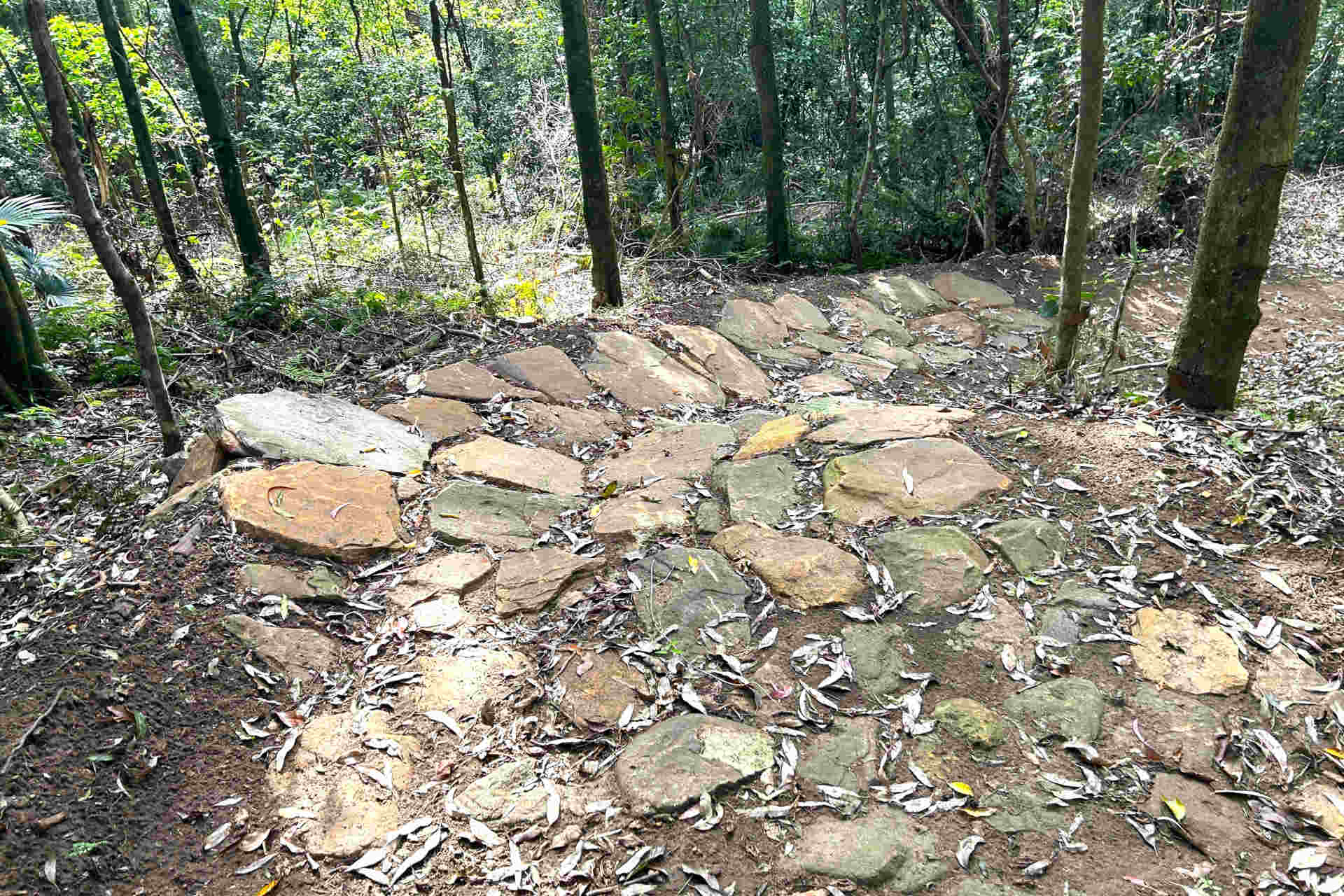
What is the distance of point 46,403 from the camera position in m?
4.30

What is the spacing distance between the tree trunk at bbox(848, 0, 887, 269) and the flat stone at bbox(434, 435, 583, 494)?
5.06 m

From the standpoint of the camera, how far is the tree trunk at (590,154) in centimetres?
477

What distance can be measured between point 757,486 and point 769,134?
199 inches

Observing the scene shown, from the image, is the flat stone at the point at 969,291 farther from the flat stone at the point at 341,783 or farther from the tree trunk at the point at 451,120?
the flat stone at the point at 341,783

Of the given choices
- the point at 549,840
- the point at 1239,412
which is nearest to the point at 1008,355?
the point at 1239,412

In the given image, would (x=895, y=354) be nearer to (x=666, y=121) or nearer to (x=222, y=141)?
(x=666, y=121)

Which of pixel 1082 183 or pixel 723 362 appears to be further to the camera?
pixel 723 362

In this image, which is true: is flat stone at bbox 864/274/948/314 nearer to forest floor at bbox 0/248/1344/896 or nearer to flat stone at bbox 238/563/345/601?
forest floor at bbox 0/248/1344/896

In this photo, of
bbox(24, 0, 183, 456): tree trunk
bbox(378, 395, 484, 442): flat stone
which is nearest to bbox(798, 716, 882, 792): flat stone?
bbox(378, 395, 484, 442): flat stone

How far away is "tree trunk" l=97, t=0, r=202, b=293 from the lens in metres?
5.54

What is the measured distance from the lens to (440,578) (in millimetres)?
2648

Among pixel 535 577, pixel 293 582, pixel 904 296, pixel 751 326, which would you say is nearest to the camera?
pixel 293 582

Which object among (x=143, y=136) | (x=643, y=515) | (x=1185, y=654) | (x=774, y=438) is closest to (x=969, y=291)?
(x=774, y=438)

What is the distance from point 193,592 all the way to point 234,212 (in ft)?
13.2
